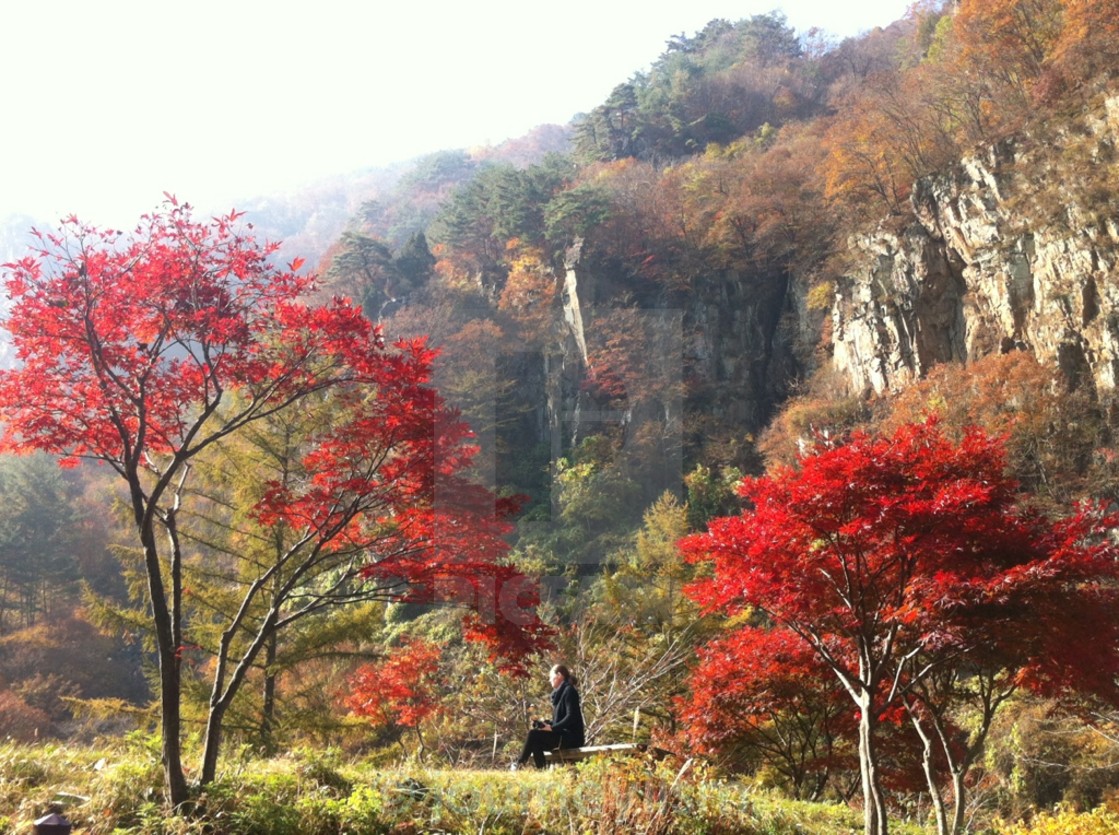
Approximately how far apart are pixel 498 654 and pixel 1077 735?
12098mm

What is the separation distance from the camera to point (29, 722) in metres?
20.2

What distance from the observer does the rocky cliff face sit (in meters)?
17.7

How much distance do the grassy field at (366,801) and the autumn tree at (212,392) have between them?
321 millimetres

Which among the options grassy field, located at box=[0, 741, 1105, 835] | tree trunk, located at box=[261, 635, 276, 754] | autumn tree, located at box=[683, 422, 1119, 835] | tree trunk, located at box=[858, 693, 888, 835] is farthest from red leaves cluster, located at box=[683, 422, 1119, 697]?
tree trunk, located at box=[261, 635, 276, 754]

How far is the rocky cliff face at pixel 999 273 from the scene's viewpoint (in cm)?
1773

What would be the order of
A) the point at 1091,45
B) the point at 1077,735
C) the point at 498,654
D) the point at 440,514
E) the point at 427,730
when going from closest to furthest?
1. the point at 498,654
2. the point at 440,514
3. the point at 1077,735
4. the point at 427,730
5. the point at 1091,45

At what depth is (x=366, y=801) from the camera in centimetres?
477

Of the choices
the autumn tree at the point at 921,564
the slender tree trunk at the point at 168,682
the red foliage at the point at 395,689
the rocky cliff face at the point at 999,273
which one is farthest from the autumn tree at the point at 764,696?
the rocky cliff face at the point at 999,273

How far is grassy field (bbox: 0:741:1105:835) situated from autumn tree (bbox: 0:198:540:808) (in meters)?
0.32

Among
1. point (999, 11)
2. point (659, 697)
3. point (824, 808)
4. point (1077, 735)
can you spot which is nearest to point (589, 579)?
point (659, 697)

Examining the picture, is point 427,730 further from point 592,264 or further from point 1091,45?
point 1091,45

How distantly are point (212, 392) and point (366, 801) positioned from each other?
12.1 feet

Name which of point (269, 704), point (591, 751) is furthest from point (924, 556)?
point (269, 704)

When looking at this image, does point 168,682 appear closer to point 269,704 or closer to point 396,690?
point 269,704
